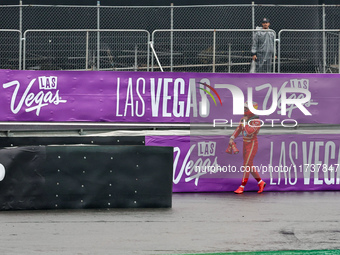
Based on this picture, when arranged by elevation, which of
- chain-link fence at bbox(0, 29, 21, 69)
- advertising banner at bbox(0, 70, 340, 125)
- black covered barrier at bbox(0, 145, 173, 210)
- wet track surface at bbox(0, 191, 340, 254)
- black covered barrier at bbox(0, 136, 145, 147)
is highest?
chain-link fence at bbox(0, 29, 21, 69)

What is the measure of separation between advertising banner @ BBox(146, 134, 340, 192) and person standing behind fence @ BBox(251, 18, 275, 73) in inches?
70.2

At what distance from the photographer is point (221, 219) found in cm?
1157

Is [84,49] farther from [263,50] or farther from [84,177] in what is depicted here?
[84,177]

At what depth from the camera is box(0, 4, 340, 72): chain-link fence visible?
51.3 ft

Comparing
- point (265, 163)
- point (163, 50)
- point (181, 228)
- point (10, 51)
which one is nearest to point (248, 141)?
point (265, 163)

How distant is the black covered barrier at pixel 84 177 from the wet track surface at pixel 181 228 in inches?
9.3

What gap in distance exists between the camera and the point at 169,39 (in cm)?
1577

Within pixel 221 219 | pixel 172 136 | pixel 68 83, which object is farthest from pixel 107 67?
pixel 221 219

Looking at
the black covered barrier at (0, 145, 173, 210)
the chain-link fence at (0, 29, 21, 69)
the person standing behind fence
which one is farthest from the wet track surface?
the chain-link fence at (0, 29, 21, 69)

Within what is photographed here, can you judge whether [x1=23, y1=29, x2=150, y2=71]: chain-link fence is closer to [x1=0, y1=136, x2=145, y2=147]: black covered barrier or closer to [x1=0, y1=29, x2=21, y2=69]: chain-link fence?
[x1=0, y1=29, x2=21, y2=69]: chain-link fence

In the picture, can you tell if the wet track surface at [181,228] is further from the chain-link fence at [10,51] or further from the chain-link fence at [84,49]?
the chain-link fence at [10,51]

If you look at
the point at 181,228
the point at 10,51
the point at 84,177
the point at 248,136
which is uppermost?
the point at 10,51

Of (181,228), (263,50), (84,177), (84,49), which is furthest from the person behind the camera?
(263,50)

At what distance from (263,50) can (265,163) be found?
262 cm
